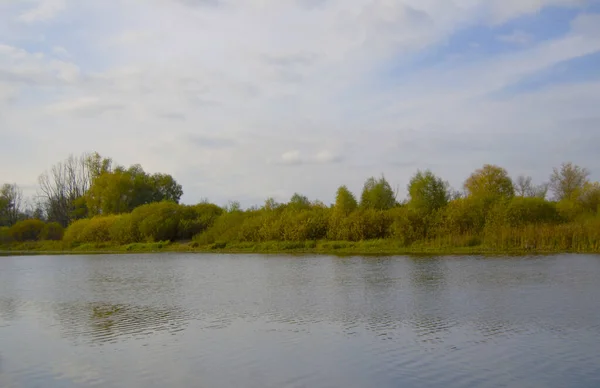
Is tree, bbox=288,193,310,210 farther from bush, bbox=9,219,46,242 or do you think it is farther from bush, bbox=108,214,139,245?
bush, bbox=9,219,46,242

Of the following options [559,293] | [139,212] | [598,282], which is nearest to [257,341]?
[559,293]

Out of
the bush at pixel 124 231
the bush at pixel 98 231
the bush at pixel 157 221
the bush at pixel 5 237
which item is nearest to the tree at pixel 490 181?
the bush at pixel 157 221

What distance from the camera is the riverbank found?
33844mm

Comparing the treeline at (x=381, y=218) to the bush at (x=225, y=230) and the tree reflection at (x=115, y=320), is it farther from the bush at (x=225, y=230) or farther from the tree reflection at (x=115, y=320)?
the tree reflection at (x=115, y=320)

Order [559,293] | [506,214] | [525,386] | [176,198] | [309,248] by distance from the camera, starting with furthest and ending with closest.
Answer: [176,198] < [309,248] < [506,214] < [559,293] < [525,386]

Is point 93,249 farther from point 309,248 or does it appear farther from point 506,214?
point 506,214

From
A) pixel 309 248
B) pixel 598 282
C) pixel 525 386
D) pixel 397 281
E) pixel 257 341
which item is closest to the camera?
pixel 525 386

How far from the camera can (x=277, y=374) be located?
9.42 metres

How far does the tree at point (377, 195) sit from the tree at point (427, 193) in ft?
10.9

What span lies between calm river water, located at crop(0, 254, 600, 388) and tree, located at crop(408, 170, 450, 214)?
17.1 meters

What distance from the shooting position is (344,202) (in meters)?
44.8

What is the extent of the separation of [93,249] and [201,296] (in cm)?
3907

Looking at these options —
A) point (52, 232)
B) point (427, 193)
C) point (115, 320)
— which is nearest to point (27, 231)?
point (52, 232)

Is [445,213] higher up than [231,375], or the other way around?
[445,213]
